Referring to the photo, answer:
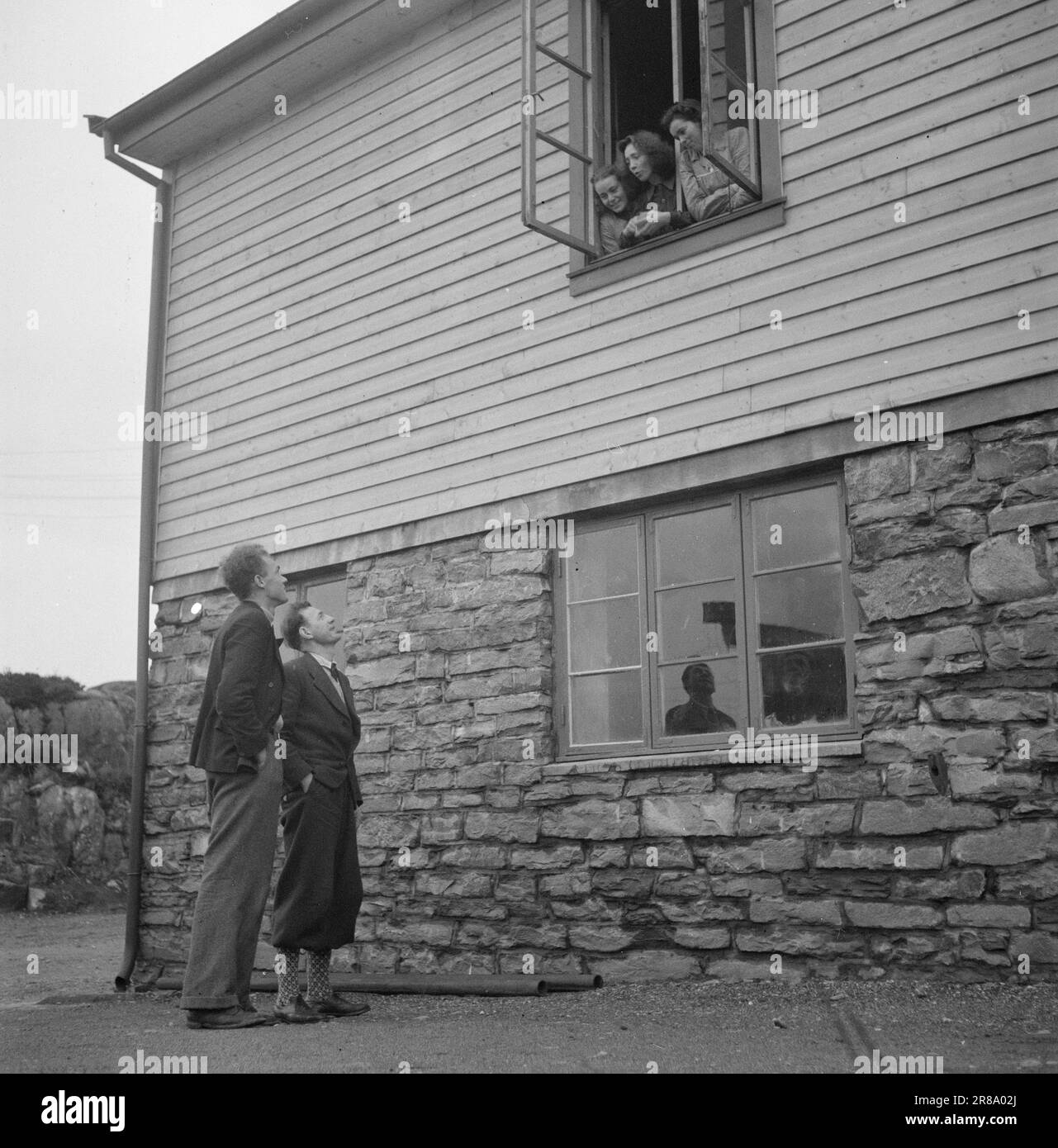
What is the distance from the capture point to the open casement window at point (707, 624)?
664cm

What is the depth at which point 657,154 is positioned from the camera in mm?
7750

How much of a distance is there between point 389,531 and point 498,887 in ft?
7.95

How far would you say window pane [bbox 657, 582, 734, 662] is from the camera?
7.00 metres

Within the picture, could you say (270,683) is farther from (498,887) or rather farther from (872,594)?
(872,594)

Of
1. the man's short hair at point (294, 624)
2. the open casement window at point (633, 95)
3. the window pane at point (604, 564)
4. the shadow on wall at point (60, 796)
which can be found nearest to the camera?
the man's short hair at point (294, 624)

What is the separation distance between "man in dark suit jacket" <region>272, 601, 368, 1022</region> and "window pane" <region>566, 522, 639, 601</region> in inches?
67.1

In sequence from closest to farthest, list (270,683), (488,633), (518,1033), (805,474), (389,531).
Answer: (518,1033) → (270,683) → (805,474) → (488,633) → (389,531)

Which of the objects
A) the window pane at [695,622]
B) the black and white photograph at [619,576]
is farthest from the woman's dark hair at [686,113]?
the window pane at [695,622]

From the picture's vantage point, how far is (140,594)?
1046 cm

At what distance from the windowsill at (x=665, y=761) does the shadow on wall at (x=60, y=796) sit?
11.0 metres

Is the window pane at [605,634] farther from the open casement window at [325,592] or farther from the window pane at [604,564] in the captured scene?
the open casement window at [325,592]

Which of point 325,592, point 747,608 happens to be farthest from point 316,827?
point 325,592

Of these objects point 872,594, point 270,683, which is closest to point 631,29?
point 872,594

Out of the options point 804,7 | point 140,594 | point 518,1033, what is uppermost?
point 804,7
